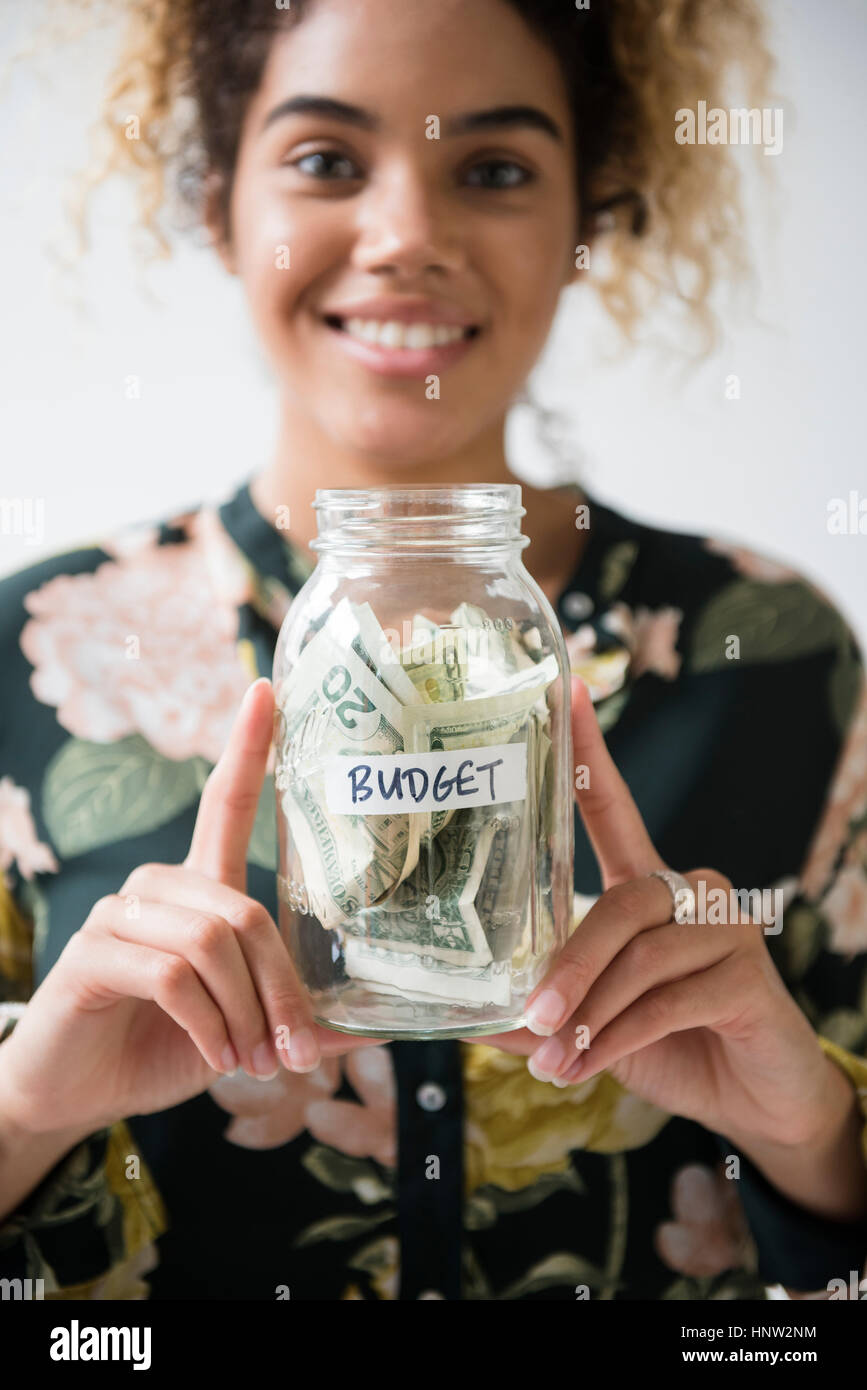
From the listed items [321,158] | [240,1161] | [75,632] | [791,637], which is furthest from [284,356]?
[240,1161]

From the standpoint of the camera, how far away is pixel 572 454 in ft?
4.30

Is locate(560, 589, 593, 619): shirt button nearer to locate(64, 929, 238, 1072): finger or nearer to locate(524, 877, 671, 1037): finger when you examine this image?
locate(524, 877, 671, 1037): finger

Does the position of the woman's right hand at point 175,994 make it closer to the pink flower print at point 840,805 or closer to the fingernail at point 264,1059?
the fingernail at point 264,1059

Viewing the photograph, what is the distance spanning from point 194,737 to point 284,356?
1.13ft

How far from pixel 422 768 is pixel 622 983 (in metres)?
0.21

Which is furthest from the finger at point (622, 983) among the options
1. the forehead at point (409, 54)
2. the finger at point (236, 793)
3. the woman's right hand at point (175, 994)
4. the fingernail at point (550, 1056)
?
the forehead at point (409, 54)

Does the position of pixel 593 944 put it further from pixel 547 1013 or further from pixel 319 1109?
pixel 319 1109

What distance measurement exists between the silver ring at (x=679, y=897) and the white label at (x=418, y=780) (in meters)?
0.18

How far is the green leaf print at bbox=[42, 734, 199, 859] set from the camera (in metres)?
1.05

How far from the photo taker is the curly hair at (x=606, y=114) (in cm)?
105

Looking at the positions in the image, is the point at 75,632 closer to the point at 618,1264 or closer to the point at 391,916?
the point at 391,916

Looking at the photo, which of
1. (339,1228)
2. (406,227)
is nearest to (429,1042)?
(339,1228)

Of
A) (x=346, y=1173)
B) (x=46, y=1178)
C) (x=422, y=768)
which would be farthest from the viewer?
(x=346, y=1173)

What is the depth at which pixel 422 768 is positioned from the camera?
589mm
